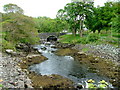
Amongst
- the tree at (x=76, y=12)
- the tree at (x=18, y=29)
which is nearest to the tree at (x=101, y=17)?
the tree at (x=76, y=12)

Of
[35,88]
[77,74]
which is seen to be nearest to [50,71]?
[77,74]

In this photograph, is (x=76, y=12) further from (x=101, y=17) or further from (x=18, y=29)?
(x=18, y=29)

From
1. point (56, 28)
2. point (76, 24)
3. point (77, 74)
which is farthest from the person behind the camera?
point (56, 28)

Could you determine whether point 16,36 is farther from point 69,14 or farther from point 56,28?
point 56,28

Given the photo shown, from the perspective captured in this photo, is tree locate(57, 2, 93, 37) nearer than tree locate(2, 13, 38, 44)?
No

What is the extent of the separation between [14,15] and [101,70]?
48.7 ft

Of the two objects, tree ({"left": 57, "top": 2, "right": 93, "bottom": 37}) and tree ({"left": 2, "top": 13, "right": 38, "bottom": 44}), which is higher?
tree ({"left": 57, "top": 2, "right": 93, "bottom": 37})

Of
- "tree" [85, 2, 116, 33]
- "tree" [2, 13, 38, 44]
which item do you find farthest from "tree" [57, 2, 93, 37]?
"tree" [2, 13, 38, 44]

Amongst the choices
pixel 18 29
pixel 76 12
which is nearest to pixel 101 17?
pixel 76 12

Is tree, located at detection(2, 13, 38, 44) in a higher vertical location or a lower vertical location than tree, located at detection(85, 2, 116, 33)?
lower

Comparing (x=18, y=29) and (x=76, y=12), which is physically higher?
(x=76, y=12)

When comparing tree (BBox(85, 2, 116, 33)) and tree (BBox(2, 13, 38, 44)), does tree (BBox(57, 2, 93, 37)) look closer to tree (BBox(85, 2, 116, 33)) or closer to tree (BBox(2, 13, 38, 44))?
tree (BBox(85, 2, 116, 33))

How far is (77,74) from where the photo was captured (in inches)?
507

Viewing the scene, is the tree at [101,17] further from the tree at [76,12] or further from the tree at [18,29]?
the tree at [18,29]
